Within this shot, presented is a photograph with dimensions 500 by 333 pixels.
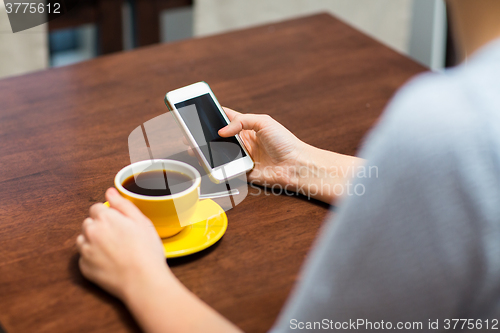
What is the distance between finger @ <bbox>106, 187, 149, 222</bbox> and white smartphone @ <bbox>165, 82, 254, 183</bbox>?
188 mm

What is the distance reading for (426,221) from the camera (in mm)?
378

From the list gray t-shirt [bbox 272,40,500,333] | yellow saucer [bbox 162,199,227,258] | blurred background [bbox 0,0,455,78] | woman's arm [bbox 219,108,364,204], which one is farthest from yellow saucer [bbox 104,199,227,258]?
blurred background [bbox 0,0,455,78]

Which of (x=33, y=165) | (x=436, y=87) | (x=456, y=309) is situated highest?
(x=436, y=87)

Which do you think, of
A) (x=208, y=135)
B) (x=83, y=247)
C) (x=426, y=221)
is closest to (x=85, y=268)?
(x=83, y=247)

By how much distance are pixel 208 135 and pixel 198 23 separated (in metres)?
1.54

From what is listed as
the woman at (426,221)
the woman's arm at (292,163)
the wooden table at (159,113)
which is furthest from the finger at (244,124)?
the woman at (426,221)

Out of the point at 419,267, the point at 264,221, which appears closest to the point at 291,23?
the point at 264,221

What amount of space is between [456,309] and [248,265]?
0.28m

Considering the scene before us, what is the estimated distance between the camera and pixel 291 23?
1355 mm

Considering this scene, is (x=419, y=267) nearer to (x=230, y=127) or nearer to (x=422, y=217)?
(x=422, y=217)

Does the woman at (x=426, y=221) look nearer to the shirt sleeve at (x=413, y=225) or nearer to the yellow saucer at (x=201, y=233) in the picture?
the shirt sleeve at (x=413, y=225)

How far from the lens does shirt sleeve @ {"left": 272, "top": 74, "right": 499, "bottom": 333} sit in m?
0.36

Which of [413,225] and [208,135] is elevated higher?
[413,225]

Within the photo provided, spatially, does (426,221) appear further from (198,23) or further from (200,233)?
(198,23)
